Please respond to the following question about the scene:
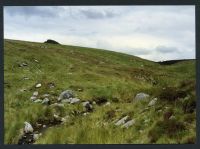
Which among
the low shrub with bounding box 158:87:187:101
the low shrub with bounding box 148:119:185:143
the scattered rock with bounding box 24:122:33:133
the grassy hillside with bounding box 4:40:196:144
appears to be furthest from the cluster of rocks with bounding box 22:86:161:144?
the low shrub with bounding box 148:119:185:143

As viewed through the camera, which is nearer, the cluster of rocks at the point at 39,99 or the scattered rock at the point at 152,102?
the scattered rock at the point at 152,102

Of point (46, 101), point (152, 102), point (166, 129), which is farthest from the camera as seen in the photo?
point (46, 101)

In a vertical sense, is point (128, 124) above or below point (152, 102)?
below

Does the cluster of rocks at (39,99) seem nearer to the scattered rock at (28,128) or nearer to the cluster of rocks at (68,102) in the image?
the cluster of rocks at (68,102)

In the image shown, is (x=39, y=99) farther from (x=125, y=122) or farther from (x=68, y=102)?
(x=125, y=122)

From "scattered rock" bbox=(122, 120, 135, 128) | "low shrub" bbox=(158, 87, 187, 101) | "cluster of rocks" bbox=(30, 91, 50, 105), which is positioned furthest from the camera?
"cluster of rocks" bbox=(30, 91, 50, 105)

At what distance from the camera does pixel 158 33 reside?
17062 millimetres

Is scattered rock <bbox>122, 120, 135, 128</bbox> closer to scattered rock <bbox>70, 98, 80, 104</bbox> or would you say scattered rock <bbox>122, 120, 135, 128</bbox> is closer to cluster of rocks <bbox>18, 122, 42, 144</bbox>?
cluster of rocks <bbox>18, 122, 42, 144</bbox>

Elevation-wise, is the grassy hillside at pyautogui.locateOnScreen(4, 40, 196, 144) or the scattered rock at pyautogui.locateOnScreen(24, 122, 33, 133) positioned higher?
the grassy hillside at pyautogui.locateOnScreen(4, 40, 196, 144)

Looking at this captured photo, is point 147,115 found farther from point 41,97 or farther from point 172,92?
point 41,97

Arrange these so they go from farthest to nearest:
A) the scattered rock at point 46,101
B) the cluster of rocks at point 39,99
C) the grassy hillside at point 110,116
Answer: the cluster of rocks at point 39,99 < the scattered rock at point 46,101 < the grassy hillside at point 110,116

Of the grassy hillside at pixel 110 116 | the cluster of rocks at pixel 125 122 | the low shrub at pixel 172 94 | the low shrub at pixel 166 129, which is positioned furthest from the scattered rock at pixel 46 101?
the low shrub at pixel 166 129

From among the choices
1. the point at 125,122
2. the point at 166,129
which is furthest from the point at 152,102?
the point at 166,129

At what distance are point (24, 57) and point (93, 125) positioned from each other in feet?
77.3
